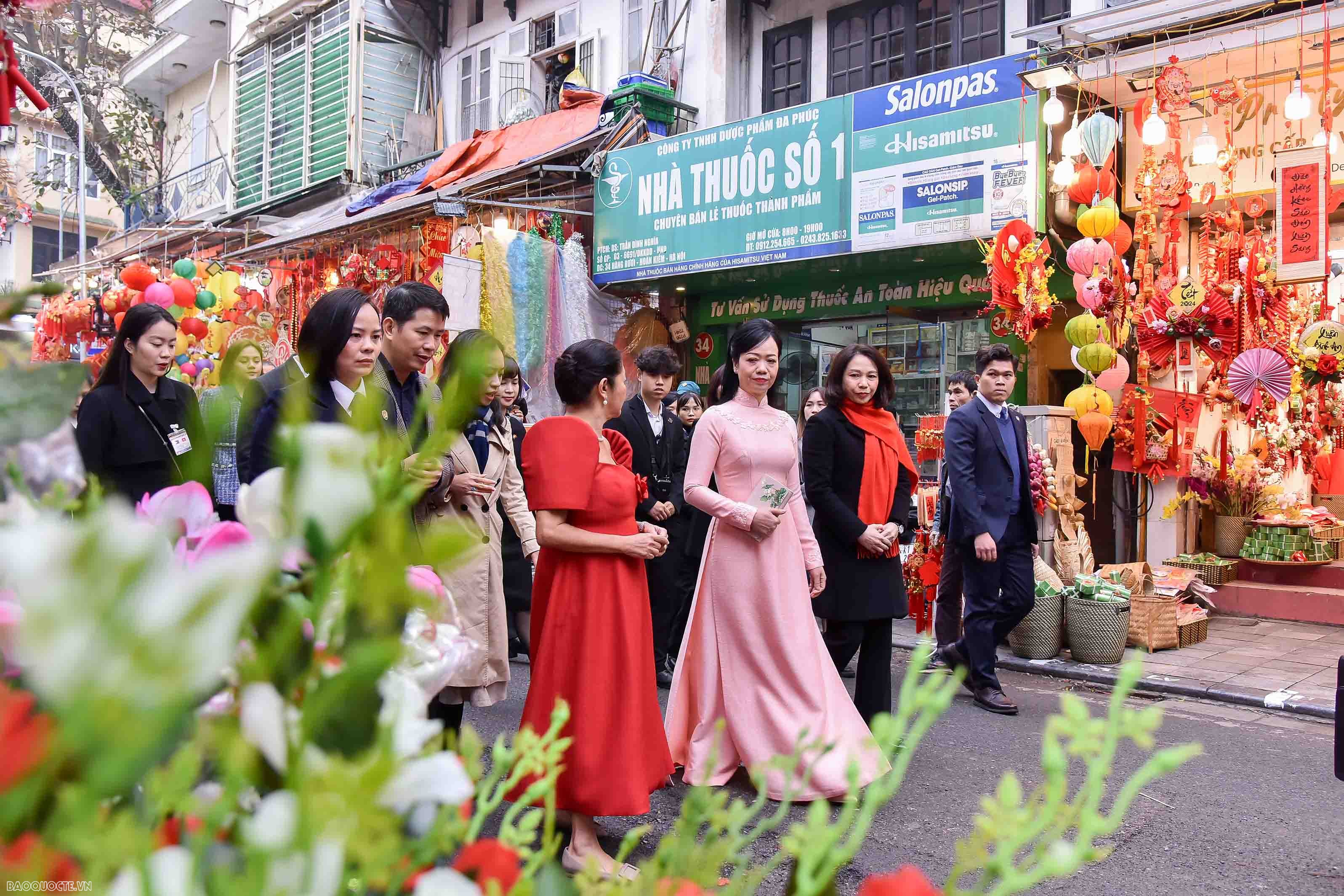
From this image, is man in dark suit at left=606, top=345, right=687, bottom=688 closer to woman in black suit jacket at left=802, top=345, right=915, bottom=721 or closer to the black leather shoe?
woman in black suit jacket at left=802, top=345, right=915, bottom=721

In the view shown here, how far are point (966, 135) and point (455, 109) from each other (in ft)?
27.2

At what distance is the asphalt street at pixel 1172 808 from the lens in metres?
3.32

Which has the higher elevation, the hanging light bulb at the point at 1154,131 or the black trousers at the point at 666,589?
the hanging light bulb at the point at 1154,131

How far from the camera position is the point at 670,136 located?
10.6 metres

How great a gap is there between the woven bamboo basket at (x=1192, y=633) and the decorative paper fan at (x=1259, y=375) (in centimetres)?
164

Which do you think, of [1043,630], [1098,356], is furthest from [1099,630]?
[1098,356]

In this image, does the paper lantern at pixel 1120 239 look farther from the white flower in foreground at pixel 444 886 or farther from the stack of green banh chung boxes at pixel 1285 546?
the white flower in foreground at pixel 444 886

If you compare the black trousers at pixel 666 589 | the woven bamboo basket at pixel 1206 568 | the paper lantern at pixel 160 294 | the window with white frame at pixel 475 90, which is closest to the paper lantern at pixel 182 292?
the paper lantern at pixel 160 294

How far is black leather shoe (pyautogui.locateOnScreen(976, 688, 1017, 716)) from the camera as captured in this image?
5.35 metres

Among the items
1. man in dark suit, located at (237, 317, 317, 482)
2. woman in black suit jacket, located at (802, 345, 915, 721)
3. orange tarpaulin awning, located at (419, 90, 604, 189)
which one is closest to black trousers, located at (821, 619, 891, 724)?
woman in black suit jacket, located at (802, 345, 915, 721)

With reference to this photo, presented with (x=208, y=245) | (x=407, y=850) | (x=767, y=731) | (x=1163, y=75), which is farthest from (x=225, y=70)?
(x=407, y=850)

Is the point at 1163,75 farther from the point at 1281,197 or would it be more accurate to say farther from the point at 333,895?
the point at 333,895

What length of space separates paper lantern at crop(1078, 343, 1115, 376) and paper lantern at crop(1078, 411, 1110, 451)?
326 mm

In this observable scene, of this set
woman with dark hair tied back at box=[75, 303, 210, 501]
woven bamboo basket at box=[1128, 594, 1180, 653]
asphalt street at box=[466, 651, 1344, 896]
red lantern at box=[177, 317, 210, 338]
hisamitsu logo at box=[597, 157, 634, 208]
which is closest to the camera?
asphalt street at box=[466, 651, 1344, 896]
